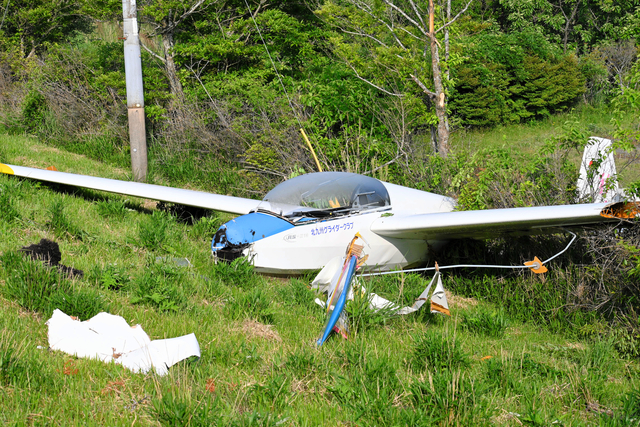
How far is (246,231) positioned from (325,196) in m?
1.09

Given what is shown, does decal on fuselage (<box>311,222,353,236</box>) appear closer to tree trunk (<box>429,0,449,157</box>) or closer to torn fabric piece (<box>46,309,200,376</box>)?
torn fabric piece (<box>46,309,200,376</box>)

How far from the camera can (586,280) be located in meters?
6.12

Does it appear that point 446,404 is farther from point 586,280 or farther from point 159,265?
point 586,280

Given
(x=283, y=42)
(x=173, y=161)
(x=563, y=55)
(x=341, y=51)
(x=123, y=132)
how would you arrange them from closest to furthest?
(x=341, y=51) → (x=173, y=161) → (x=123, y=132) → (x=283, y=42) → (x=563, y=55)

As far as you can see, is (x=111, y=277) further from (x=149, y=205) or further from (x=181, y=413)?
(x=149, y=205)

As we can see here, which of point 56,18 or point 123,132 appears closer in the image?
point 123,132

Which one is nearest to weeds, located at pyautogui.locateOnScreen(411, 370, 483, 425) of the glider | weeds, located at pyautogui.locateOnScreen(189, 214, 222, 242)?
the glider

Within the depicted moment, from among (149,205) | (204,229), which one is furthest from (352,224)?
(149,205)

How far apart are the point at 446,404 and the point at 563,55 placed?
75.8ft

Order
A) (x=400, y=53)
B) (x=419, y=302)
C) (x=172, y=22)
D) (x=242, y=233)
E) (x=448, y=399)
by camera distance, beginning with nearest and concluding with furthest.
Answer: (x=448, y=399) → (x=419, y=302) → (x=242, y=233) → (x=400, y=53) → (x=172, y=22)

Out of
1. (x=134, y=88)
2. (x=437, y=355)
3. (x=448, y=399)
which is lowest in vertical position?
(x=437, y=355)

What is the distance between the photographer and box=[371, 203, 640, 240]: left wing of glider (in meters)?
5.34

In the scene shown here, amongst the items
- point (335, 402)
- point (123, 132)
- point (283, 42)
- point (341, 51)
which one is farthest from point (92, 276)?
point (283, 42)

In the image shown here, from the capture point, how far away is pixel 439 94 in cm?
950
